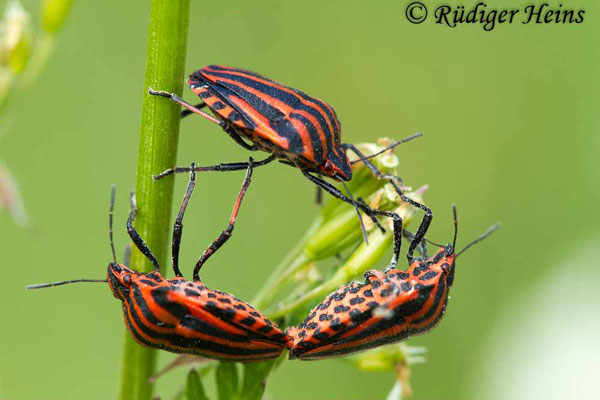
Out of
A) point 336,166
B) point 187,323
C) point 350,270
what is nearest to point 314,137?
point 336,166

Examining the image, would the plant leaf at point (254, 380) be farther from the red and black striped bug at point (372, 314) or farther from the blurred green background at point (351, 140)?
the blurred green background at point (351, 140)

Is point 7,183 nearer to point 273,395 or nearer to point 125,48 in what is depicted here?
point 273,395

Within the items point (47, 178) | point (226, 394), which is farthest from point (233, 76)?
point (47, 178)

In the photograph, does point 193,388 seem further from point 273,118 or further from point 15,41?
point 15,41

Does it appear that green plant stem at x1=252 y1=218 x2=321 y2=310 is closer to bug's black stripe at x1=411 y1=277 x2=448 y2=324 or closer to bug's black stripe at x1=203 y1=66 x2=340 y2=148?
bug's black stripe at x1=203 y1=66 x2=340 y2=148

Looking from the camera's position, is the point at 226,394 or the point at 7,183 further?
the point at 7,183

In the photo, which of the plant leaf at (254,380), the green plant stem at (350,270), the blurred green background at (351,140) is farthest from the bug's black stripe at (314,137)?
the blurred green background at (351,140)
